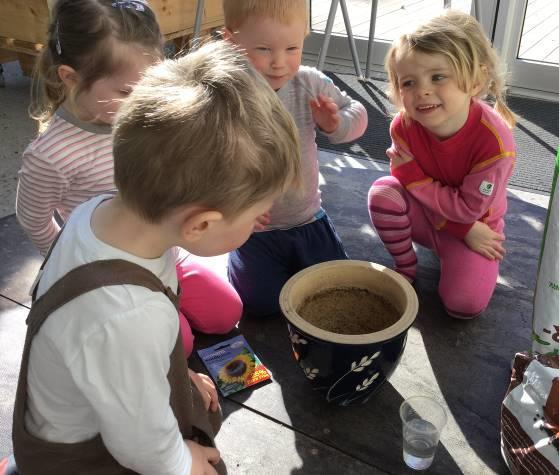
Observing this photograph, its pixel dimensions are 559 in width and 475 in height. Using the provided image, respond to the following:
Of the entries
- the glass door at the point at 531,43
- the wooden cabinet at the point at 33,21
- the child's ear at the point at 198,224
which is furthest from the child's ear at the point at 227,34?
the glass door at the point at 531,43

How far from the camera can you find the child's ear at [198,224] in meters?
0.73

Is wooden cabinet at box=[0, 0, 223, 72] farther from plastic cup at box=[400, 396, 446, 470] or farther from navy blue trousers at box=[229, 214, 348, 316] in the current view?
plastic cup at box=[400, 396, 446, 470]

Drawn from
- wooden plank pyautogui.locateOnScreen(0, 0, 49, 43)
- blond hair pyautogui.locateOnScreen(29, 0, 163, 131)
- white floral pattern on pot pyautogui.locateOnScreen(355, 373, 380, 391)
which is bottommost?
white floral pattern on pot pyautogui.locateOnScreen(355, 373, 380, 391)

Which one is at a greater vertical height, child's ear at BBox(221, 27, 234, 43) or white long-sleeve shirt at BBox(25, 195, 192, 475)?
child's ear at BBox(221, 27, 234, 43)

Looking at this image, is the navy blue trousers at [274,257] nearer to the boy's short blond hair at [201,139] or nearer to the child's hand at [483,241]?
the child's hand at [483,241]

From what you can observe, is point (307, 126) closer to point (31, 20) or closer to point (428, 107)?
point (428, 107)

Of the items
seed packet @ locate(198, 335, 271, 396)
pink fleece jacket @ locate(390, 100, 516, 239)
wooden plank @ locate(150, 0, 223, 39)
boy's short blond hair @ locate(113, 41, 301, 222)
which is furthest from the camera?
→ wooden plank @ locate(150, 0, 223, 39)

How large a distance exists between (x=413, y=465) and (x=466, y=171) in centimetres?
71

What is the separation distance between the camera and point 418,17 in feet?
8.63

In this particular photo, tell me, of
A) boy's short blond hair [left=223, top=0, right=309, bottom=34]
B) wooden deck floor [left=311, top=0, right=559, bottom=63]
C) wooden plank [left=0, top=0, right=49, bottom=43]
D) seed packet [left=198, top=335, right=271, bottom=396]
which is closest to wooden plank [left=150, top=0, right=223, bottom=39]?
wooden plank [left=0, top=0, right=49, bottom=43]

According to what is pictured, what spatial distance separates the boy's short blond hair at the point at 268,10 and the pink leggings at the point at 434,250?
0.53 meters

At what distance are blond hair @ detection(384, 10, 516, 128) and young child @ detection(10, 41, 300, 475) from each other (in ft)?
2.33

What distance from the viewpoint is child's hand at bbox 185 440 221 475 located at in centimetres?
86

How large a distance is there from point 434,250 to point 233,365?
643 millimetres
